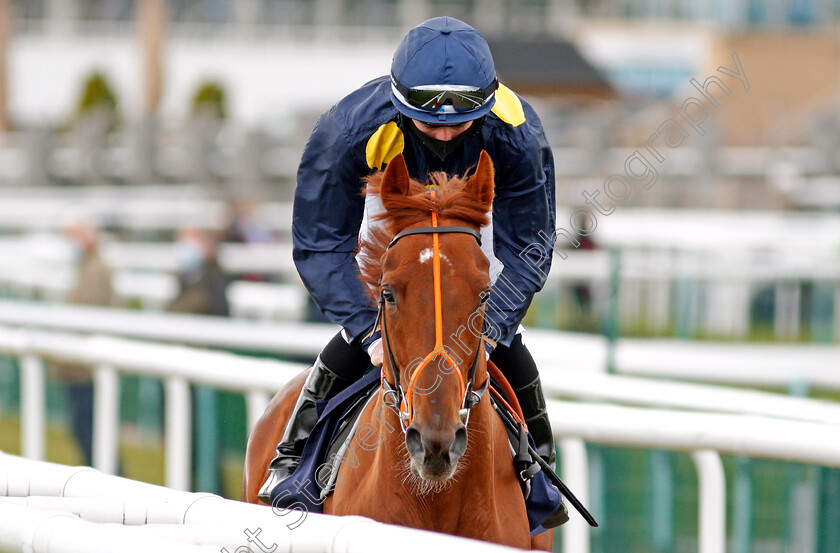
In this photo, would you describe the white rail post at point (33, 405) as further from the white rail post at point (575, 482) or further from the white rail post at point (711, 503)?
the white rail post at point (711, 503)

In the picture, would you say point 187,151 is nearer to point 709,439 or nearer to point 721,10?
point 709,439

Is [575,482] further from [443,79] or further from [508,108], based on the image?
[443,79]

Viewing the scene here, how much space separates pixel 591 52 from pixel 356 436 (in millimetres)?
32341

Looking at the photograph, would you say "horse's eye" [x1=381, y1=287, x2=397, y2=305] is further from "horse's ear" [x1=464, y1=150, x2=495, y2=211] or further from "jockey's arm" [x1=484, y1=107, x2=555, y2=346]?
"jockey's arm" [x1=484, y1=107, x2=555, y2=346]

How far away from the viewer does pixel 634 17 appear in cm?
3616

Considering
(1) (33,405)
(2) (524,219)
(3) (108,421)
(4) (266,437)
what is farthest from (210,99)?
(2) (524,219)

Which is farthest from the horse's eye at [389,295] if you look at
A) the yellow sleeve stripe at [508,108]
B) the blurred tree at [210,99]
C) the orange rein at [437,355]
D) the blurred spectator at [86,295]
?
the blurred tree at [210,99]

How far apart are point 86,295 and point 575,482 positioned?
15.5 feet

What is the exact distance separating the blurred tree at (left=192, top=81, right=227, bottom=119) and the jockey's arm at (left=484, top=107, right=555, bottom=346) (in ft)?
92.1

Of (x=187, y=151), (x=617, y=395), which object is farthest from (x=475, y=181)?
(x=187, y=151)

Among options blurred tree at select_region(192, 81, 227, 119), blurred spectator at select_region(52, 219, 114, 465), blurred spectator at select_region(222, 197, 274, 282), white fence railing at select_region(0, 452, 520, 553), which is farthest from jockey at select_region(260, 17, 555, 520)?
blurred tree at select_region(192, 81, 227, 119)

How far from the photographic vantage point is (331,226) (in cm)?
331

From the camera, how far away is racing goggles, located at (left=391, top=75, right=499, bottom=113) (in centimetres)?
306

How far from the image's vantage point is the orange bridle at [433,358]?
271cm
